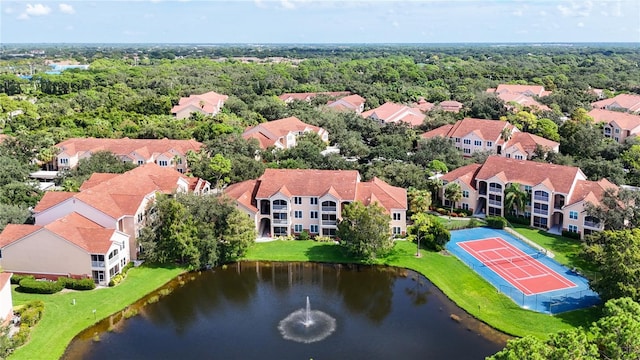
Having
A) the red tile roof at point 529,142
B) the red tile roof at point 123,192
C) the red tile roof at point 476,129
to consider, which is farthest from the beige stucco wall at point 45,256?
the red tile roof at point 529,142

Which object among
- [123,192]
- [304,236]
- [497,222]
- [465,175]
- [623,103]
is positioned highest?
[623,103]

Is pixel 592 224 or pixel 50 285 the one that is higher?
pixel 592 224

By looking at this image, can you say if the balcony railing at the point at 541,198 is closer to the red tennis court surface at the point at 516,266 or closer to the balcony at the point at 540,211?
the balcony at the point at 540,211

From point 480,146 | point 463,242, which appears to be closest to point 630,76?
point 480,146

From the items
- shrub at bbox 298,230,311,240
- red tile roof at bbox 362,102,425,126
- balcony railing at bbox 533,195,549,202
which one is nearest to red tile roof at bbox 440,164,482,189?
balcony railing at bbox 533,195,549,202

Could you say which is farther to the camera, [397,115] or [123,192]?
[397,115]

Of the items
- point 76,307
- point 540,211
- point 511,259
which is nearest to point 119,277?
point 76,307

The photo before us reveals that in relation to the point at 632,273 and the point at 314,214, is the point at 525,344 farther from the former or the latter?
the point at 314,214

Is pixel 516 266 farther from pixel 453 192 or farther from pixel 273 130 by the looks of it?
pixel 273 130
